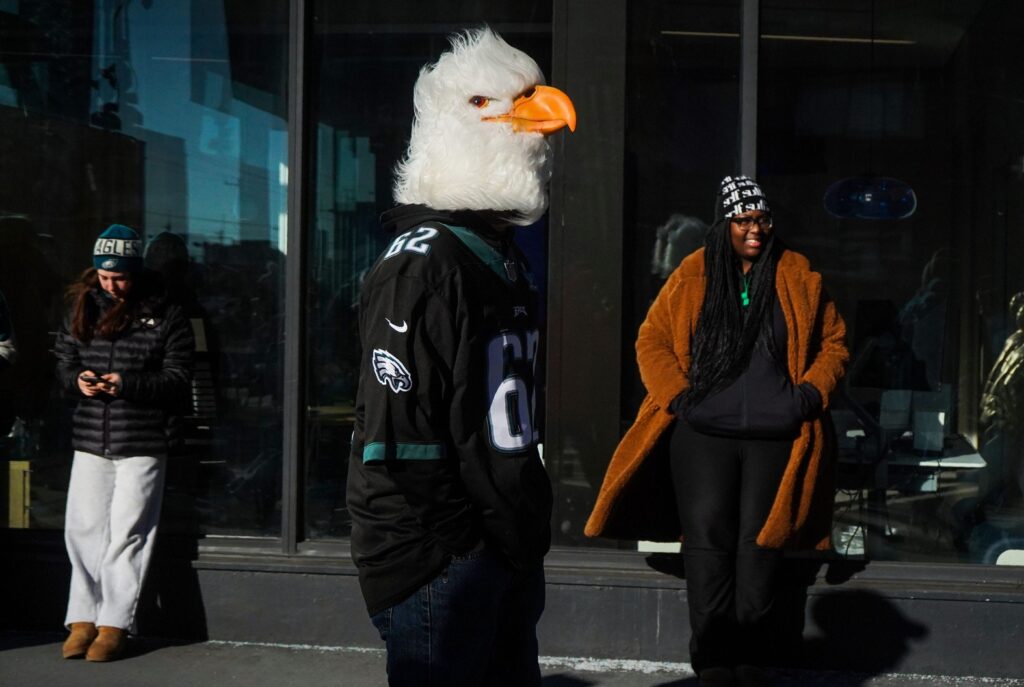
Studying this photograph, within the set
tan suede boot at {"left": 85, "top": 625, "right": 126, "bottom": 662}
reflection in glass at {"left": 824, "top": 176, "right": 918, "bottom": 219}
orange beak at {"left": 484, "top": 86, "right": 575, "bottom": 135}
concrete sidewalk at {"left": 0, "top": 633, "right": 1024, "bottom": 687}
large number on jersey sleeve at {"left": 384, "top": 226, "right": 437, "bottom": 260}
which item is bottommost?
concrete sidewalk at {"left": 0, "top": 633, "right": 1024, "bottom": 687}

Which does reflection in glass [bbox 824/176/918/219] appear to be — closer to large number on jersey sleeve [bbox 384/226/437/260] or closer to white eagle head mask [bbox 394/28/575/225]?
white eagle head mask [bbox 394/28/575/225]

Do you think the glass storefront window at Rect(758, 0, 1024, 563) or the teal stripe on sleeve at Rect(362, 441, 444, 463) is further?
the glass storefront window at Rect(758, 0, 1024, 563)

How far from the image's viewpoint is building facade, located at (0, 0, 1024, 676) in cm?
556

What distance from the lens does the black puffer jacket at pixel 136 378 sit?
219 inches

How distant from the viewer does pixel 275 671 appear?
539cm

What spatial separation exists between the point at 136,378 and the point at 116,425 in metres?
0.23

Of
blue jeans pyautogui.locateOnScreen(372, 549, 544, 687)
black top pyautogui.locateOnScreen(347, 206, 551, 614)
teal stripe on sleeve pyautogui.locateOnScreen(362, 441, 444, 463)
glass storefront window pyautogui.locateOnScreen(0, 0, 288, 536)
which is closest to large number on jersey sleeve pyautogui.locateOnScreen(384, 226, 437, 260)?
black top pyautogui.locateOnScreen(347, 206, 551, 614)

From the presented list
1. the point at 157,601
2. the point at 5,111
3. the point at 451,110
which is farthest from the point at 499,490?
the point at 5,111

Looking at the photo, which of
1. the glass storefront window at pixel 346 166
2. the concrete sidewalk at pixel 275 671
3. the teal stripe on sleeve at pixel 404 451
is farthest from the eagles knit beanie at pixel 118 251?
the teal stripe on sleeve at pixel 404 451

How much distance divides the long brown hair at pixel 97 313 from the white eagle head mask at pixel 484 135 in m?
3.08

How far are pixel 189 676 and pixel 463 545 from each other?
10.2 ft

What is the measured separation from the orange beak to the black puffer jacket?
10.4 ft

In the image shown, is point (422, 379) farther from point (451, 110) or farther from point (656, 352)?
point (656, 352)

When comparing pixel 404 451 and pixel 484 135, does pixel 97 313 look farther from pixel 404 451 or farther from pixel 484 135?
pixel 404 451
